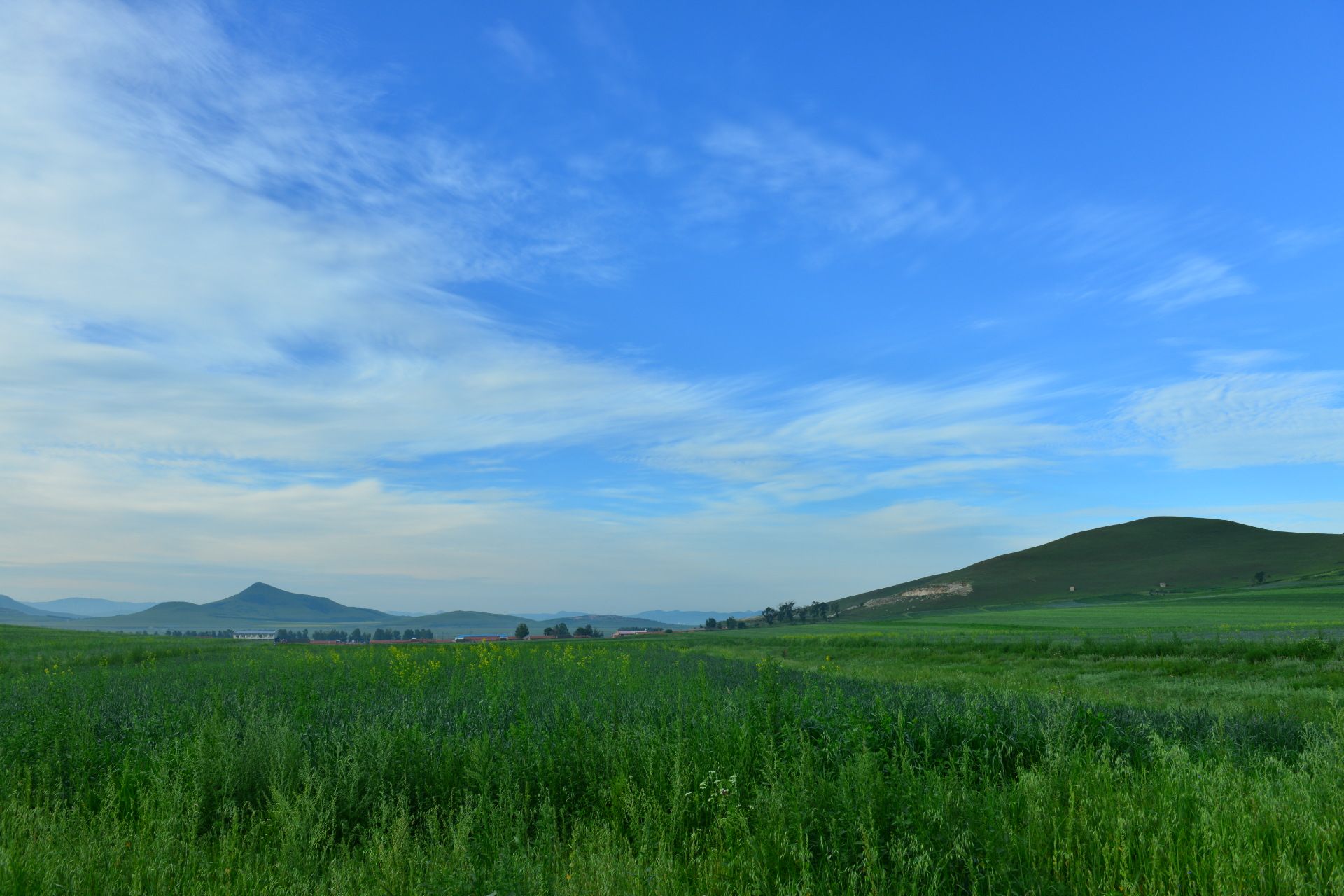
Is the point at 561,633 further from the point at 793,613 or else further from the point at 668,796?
the point at 668,796

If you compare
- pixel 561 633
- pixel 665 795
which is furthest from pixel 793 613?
pixel 665 795

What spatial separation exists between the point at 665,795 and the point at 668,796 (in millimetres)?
69

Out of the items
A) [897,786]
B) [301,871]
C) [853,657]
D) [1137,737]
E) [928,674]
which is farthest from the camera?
[853,657]

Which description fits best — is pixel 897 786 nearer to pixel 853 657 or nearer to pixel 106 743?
pixel 106 743

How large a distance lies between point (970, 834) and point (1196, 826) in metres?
1.67

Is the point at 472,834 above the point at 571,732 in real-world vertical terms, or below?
below

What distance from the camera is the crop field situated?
212 inches

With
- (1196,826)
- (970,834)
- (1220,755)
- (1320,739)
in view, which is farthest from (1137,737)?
(970,834)

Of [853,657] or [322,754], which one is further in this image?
[853,657]

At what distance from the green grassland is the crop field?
3cm

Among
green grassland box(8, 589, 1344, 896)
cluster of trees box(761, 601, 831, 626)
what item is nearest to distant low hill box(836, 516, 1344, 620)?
cluster of trees box(761, 601, 831, 626)

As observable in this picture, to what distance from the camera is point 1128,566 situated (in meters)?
147

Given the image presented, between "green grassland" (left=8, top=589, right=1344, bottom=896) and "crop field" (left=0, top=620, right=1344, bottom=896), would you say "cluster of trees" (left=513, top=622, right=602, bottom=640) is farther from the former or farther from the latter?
"green grassland" (left=8, top=589, right=1344, bottom=896)

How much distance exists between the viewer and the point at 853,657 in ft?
136
